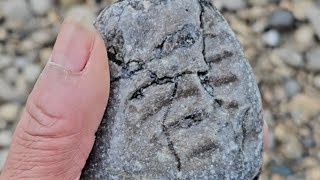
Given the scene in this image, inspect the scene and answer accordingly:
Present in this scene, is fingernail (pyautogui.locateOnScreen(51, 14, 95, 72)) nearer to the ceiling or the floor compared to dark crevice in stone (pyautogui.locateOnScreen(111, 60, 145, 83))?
nearer to the ceiling

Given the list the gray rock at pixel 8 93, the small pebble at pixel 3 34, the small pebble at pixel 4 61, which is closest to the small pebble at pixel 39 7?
the small pebble at pixel 3 34

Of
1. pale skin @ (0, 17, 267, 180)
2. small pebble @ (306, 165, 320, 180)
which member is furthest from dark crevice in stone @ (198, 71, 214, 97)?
small pebble @ (306, 165, 320, 180)

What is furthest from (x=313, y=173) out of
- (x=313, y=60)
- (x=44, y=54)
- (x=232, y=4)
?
(x=44, y=54)

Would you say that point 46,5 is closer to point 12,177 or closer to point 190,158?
point 12,177

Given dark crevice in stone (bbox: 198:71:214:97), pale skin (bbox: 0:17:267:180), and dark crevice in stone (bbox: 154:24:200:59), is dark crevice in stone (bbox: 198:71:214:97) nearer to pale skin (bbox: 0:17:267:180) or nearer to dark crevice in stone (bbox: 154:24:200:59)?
dark crevice in stone (bbox: 154:24:200:59)

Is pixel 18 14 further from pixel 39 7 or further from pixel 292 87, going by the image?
pixel 292 87

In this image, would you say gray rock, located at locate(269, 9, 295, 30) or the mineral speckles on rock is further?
gray rock, located at locate(269, 9, 295, 30)

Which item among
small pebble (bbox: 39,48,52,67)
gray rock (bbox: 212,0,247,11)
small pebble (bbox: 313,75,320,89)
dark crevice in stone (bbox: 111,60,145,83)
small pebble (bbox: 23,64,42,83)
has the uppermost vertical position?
dark crevice in stone (bbox: 111,60,145,83)
